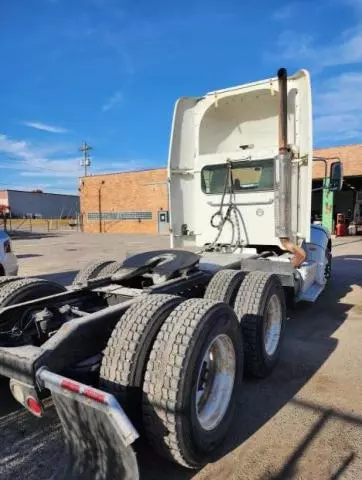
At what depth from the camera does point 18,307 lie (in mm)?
3277

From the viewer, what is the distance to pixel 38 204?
8100 centimetres

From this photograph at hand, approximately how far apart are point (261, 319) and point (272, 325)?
598 millimetres

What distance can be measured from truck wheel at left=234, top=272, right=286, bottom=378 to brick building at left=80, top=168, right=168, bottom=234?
29189 millimetres

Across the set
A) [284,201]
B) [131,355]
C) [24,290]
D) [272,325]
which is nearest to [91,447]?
[131,355]

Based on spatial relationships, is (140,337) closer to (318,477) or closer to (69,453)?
(69,453)

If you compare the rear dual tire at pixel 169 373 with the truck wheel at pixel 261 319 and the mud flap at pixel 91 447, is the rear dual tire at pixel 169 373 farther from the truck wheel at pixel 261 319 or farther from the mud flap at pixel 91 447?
the truck wheel at pixel 261 319

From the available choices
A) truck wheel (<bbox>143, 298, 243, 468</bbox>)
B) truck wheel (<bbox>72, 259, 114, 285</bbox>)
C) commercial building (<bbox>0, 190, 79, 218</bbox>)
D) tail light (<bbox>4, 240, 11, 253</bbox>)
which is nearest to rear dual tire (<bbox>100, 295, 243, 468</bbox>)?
truck wheel (<bbox>143, 298, 243, 468</bbox>)

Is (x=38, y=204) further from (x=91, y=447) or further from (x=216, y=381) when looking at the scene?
(x=91, y=447)

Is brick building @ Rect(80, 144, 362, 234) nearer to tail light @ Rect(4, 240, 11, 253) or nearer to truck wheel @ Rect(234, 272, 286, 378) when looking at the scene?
tail light @ Rect(4, 240, 11, 253)

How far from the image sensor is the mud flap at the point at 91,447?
2.02 m

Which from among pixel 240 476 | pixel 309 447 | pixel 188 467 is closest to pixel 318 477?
pixel 309 447

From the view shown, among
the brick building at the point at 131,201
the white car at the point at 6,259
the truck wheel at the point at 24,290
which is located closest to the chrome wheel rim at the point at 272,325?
the truck wheel at the point at 24,290

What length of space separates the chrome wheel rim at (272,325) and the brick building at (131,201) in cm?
2823

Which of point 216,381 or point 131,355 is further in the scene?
point 216,381
